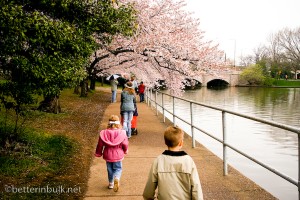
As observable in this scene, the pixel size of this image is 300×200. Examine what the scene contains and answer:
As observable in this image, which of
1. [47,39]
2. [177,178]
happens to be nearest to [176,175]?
[177,178]

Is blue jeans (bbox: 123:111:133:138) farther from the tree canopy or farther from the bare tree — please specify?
the bare tree

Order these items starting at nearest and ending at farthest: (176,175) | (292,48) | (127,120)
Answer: (176,175)
(127,120)
(292,48)

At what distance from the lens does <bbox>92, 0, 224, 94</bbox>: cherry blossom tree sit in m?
13.3

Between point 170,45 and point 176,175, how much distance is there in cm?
1108

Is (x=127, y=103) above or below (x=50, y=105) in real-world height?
above

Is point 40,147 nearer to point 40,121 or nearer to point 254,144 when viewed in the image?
point 40,121

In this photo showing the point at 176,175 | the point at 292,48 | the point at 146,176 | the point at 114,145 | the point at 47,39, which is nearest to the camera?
the point at 176,175

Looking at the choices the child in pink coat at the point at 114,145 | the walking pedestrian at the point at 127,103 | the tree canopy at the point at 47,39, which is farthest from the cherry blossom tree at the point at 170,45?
the child in pink coat at the point at 114,145

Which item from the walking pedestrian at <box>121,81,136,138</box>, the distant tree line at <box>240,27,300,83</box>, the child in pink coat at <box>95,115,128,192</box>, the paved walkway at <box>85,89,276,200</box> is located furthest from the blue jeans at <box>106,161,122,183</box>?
the distant tree line at <box>240,27,300,83</box>

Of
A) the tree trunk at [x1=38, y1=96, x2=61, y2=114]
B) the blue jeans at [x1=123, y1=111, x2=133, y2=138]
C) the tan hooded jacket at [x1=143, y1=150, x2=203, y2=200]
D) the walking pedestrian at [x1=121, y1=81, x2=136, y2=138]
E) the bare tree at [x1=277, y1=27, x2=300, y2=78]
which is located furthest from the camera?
the bare tree at [x1=277, y1=27, x2=300, y2=78]

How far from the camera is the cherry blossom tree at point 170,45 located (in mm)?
13289

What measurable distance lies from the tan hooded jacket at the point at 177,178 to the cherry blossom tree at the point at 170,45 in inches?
378

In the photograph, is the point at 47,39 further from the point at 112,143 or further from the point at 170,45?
the point at 170,45

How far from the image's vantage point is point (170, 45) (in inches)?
539
